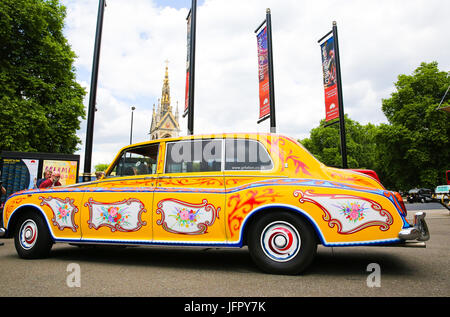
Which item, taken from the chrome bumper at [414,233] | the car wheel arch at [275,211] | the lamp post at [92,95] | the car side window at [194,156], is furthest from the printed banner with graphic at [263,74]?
the chrome bumper at [414,233]

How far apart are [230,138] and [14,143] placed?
15376 millimetres

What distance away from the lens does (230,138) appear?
13.9 ft

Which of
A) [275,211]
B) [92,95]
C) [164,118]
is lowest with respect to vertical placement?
[275,211]

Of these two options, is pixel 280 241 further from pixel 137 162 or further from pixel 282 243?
pixel 137 162

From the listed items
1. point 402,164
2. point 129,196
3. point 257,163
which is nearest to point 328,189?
point 257,163

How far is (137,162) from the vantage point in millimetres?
4711

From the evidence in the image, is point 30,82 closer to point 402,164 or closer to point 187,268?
point 187,268

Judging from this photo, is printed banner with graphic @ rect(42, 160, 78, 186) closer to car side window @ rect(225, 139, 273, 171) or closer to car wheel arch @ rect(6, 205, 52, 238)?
car wheel arch @ rect(6, 205, 52, 238)

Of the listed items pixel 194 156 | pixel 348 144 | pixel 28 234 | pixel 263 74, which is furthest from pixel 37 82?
pixel 348 144

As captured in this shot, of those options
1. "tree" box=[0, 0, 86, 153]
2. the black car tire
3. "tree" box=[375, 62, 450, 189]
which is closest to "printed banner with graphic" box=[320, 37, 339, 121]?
A: the black car tire

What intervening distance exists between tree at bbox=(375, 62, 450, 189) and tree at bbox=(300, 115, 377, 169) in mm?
15763

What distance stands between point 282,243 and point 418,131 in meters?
28.9

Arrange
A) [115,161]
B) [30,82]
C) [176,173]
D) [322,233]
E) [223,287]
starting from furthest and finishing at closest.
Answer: [30,82]
[115,161]
[176,173]
[322,233]
[223,287]

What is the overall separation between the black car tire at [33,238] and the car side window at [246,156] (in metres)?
3.19
